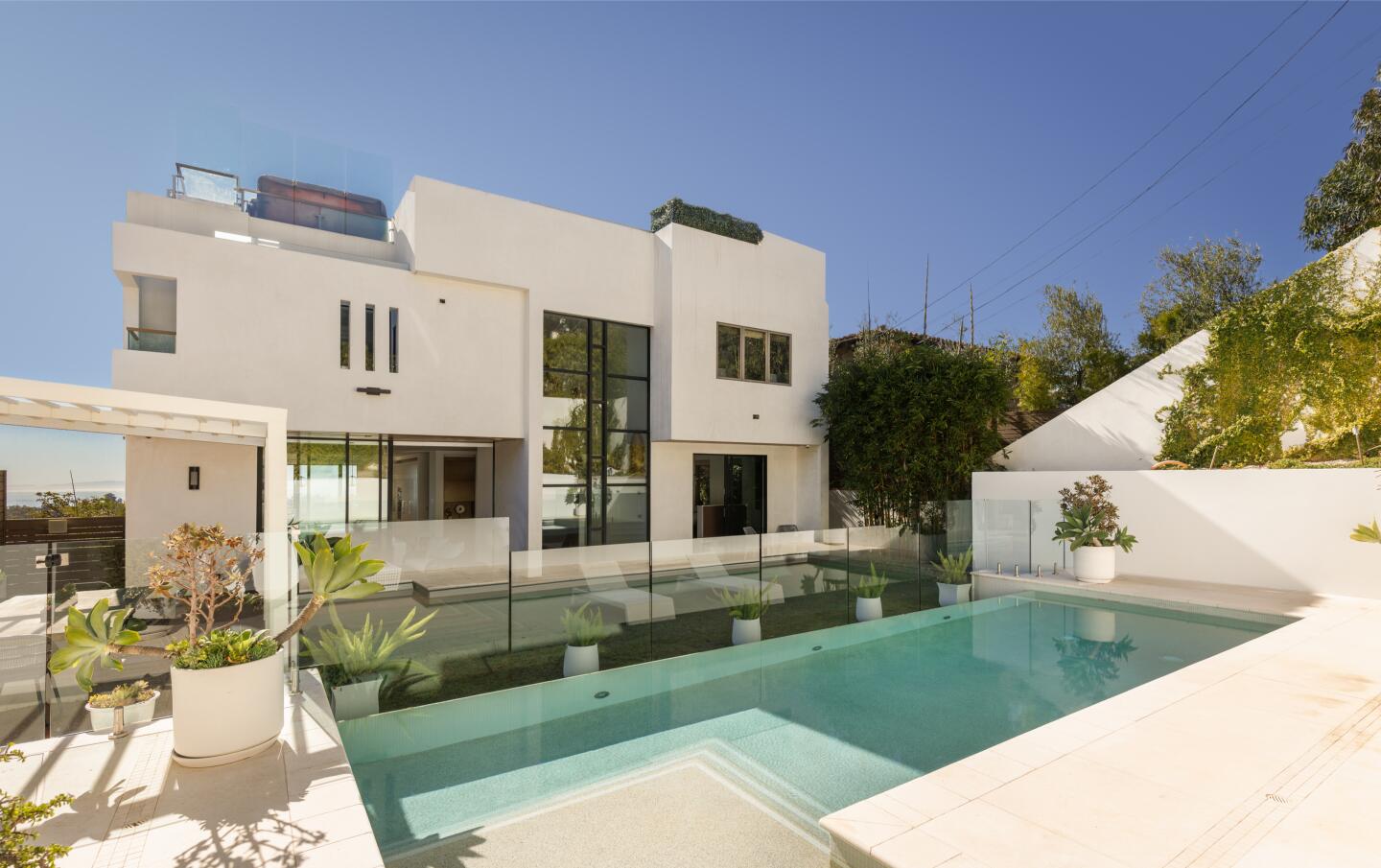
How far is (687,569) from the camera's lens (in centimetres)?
868

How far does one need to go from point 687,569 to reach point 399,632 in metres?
3.65

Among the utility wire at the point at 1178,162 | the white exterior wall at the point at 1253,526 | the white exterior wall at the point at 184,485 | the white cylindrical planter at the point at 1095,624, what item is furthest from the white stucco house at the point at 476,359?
the utility wire at the point at 1178,162

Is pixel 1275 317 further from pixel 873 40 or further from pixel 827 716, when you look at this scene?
pixel 827 716

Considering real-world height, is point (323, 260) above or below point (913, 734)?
above

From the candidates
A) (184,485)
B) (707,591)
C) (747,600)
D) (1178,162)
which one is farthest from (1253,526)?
(1178,162)

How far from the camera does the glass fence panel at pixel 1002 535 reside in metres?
12.4

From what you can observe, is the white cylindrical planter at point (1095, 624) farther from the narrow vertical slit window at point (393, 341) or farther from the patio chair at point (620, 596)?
the narrow vertical slit window at point (393, 341)

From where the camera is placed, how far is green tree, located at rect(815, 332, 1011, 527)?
1530 cm

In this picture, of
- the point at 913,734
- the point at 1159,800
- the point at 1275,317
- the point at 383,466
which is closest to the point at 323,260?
the point at 383,466

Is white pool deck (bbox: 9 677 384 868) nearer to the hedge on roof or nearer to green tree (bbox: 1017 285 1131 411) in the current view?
the hedge on roof

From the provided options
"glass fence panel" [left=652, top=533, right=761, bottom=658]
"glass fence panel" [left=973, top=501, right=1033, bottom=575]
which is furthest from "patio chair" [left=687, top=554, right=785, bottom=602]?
"glass fence panel" [left=973, top=501, right=1033, bottom=575]

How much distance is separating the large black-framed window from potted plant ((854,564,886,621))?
227 inches

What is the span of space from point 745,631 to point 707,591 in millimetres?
818

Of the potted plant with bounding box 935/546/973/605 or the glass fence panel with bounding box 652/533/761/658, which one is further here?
the potted plant with bounding box 935/546/973/605
